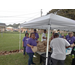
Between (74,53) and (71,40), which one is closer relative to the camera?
(74,53)

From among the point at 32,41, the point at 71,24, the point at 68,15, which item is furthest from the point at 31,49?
the point at 68,15

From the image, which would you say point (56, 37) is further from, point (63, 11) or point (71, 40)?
point (63, 11)

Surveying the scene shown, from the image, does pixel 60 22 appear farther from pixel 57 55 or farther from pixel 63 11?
pixel 63 11

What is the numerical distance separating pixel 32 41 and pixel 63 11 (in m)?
8.51

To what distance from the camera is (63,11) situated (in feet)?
28.3

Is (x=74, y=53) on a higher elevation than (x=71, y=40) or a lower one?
lower

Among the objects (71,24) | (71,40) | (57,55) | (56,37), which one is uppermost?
(71,24)

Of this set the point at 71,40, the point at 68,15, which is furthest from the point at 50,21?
the point at 68,15

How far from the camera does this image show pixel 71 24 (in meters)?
1.94

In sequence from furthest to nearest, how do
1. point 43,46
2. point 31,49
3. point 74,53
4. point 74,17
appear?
point 74,17 → point 43,46 → point 74,53 → point 31,49

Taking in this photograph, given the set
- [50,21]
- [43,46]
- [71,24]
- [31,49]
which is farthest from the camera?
[43,46]

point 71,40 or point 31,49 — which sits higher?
point 71,40

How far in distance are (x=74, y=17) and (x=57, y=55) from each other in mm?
8545

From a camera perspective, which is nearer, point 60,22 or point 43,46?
point 60,22
